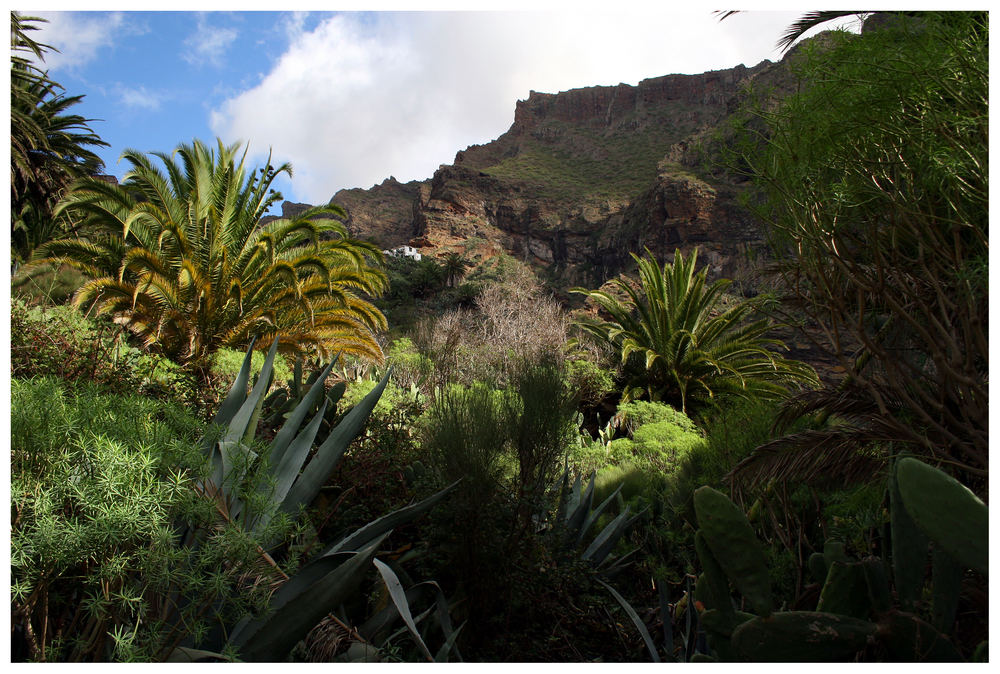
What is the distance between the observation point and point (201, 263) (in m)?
8.11

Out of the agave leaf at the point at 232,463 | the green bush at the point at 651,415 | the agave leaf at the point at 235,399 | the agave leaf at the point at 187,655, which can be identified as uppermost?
the agave leaf at the point at 235,399

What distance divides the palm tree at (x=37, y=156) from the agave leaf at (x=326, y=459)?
1060 centimetres

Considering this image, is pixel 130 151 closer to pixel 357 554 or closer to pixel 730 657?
pixel 357 554

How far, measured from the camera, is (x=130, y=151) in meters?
8.00

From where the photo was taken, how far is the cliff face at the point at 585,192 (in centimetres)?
3725

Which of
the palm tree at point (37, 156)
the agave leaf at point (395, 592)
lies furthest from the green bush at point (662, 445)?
the palm tree at point (37, 156)

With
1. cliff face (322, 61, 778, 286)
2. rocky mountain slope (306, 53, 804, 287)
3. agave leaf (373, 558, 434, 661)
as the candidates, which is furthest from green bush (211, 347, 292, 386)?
cliff face (322, 61, 778, 286)

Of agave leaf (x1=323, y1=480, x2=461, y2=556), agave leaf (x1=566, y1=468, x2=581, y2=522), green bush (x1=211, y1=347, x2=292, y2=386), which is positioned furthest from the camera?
green bush (x1=211, y1=347, x2=292, y2=386)

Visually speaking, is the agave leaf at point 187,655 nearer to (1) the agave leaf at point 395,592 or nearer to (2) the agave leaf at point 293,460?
(1) the agave leaf at point 395,592

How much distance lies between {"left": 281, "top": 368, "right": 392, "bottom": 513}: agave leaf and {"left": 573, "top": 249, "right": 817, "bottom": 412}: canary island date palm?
897cm

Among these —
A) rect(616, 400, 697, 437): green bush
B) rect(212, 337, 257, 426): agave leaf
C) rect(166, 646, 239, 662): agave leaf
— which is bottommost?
rect(616, 400, 697, 437): green bush

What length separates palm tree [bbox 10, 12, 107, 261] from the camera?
33.6ft

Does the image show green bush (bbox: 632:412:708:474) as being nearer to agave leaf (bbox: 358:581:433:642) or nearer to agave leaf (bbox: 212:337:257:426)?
agave leaf (bbox: 358:581:433:642)

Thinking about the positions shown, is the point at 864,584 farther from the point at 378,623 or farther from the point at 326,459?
the point at 326,459
